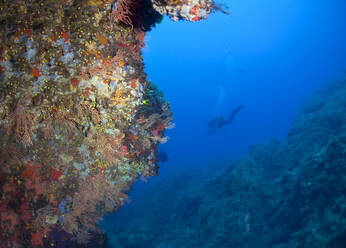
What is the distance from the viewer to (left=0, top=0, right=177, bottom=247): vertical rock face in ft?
8.75

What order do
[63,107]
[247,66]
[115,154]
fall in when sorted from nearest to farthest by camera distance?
[63,107] < [115,154] < [247,66]

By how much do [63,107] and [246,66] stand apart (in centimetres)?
14716

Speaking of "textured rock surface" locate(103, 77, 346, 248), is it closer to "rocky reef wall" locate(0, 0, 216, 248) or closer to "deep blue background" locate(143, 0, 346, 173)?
"rocky reef wall" locate(0, 0, 216, 248)

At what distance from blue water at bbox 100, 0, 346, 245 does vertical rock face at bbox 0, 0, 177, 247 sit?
2128cm

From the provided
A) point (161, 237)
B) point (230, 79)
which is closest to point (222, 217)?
point (161, 237)

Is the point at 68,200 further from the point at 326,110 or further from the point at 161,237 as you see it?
the point at 326,110

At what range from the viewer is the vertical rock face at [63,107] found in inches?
105

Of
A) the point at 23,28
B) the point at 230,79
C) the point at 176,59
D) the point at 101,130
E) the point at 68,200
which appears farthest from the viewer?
the point at 176,59

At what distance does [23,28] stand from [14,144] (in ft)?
5.80

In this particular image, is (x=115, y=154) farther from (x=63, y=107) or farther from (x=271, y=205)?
(x=271, y=205)

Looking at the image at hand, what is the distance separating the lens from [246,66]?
5290 inches

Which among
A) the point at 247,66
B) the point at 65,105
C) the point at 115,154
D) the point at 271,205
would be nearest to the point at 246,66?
the point at 247,66

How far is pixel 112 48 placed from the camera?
3217 mm

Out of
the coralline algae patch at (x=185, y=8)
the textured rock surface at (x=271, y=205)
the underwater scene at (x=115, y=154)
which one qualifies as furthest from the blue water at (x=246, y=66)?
the coralline algae patch at (x=185, y=8)
